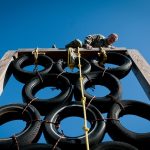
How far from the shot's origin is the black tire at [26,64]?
6.34m

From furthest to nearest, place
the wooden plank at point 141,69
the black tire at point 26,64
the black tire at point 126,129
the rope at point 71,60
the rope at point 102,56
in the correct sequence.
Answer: the rope at point 102,56
the rope at point 71,60
the black tire at point 26,64
the wooden plank at point 141,69
the black tire at point 126,129

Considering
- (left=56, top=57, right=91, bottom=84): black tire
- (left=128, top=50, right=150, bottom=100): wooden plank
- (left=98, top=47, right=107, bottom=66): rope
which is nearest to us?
(left=128, top=50, right=150, bottom=100): wooden plank

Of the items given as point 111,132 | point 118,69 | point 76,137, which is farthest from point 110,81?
point 76,137

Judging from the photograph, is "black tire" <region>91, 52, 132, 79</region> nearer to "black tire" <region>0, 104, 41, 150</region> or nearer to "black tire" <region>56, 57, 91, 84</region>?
"black tire" <region>56, 57, 91, 84</region>

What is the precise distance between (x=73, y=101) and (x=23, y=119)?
0.71 metres

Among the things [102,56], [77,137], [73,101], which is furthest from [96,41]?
[77,137]

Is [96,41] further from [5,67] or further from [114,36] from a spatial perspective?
[5,67]

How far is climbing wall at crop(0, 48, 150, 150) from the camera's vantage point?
4.38 meters

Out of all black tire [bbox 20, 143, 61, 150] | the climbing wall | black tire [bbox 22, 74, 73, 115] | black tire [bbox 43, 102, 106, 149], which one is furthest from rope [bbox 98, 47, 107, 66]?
black tire [bbox 20, 143, 61, 150]

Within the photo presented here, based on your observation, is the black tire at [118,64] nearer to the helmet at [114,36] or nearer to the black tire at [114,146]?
the helmet at [114,36]

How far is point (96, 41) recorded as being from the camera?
7.90 m

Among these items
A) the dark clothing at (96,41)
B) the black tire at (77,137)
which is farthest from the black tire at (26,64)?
the black tire at (77,137)

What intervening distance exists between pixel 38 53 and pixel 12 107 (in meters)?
2.19

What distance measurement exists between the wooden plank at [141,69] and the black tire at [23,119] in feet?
5.45
